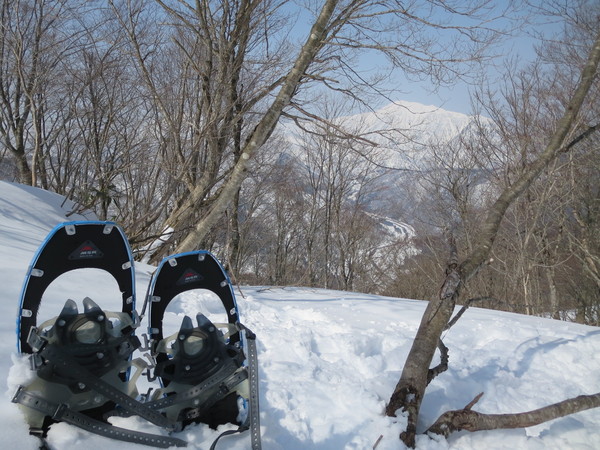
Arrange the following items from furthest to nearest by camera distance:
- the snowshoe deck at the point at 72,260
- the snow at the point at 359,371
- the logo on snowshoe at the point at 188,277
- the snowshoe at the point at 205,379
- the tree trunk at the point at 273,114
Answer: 1. the tree trunk at the point at 273,114
2. the logo on snowshoe at the point at 188,277
3. the snow at the point at 359,371
4. the snowshoe at the point at 205,379
5. the snowshoe deck at the point at 72,260

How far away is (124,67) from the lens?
380 inches

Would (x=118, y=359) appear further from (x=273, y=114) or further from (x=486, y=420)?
(x=273, y=114)

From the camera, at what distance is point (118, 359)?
6.25ft

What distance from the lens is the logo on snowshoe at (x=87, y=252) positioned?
2.04m

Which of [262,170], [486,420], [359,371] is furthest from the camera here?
[262,170]

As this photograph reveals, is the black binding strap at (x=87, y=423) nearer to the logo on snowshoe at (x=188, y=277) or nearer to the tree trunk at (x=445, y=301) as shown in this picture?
the logo on snowshoe at (x=188, y=277)

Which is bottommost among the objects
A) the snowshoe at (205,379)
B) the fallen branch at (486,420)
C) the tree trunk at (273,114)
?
the fallen branch at (486,420)

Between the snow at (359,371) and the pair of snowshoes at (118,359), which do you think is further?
the snow at (359,371)

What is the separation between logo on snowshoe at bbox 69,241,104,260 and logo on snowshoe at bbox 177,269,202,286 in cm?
46

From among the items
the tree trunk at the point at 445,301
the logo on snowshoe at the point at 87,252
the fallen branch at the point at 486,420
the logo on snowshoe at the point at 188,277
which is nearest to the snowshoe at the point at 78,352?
the logo on snowshoe at the point at 87,252

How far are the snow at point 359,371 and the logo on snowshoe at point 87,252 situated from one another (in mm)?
543

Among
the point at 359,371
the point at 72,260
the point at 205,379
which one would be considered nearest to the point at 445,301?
Answer: the point at 359,371

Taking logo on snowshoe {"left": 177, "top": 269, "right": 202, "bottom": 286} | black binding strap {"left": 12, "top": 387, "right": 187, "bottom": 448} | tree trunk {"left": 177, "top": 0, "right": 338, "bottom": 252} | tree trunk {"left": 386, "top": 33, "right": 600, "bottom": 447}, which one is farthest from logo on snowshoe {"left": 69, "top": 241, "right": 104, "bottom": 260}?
tree trunk {"left": 177, "top": 0, "right": 338, "bottom": 252}

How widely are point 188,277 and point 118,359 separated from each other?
63 cm
